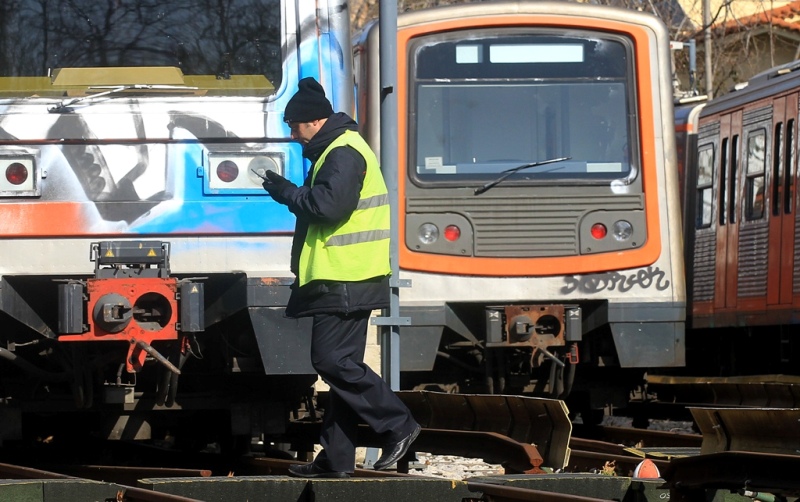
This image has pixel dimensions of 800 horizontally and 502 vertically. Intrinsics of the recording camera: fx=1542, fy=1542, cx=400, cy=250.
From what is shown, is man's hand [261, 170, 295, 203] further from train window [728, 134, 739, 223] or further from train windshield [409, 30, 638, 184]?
train window [728, 134, 739, 223]

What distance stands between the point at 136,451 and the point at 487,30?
11.4 ft

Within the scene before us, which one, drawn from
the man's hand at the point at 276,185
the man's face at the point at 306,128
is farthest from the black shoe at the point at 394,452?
the man's face at the point at 306,128

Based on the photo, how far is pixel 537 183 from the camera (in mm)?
9742

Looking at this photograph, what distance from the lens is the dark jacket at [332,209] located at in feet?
19.3

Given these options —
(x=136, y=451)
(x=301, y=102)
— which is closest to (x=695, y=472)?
(x=301, y=102)

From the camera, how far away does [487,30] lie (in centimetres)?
986

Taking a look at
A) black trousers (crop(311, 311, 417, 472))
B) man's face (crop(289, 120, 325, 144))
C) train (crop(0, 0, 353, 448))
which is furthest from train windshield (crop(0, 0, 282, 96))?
black trousers (crop(311, 311, 417, 472))

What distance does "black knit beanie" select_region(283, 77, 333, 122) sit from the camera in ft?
20.3

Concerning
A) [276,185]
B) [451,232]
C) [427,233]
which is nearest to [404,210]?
[427,233]

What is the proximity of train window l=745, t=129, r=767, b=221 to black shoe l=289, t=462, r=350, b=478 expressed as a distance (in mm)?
8437

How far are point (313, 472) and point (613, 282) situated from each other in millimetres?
3966

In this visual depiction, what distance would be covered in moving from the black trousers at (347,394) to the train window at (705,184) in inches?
375

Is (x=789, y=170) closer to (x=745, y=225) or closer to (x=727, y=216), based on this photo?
(x=745, y=225)

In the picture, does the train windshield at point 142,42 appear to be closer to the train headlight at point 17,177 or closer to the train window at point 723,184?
the train headlight at point 17,177
